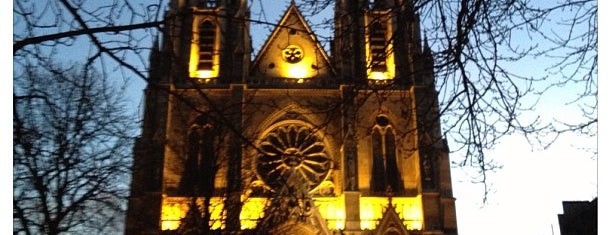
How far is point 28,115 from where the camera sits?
654cm

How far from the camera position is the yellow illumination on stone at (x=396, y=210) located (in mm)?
22109

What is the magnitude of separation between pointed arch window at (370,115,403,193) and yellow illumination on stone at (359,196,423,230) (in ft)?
1.29

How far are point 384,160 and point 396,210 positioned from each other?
185cm

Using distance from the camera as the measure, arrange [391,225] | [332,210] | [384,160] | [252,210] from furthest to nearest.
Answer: [384,160], [332,210], [252,210], [391,225]

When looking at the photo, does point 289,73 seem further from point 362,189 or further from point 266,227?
point 266,227

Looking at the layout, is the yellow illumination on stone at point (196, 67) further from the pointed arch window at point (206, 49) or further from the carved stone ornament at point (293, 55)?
the carved stone ornament at point (293, 55)

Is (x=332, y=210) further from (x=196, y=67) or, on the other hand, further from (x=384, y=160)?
(x=196, y=67)

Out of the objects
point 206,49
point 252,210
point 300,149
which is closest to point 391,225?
point 300,149

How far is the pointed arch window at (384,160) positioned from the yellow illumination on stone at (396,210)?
0.39 m

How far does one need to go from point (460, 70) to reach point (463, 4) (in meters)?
0.66

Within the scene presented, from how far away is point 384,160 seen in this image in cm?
2308

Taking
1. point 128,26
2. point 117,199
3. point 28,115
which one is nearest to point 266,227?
point 117,199

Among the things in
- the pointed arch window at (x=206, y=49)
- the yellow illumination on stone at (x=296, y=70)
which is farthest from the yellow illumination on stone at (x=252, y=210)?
the pointed arch window at (x=206, y=49)

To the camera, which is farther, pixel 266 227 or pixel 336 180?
pixel 336 180
